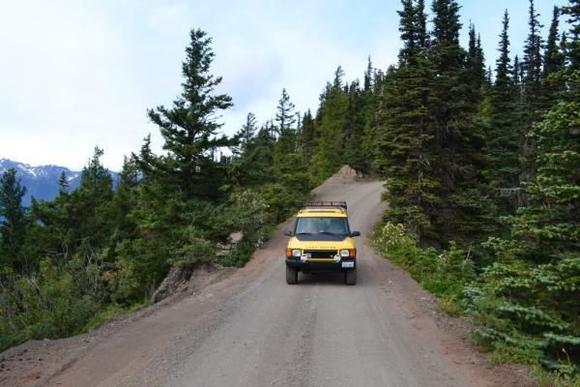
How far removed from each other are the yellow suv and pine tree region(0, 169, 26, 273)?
45.3m

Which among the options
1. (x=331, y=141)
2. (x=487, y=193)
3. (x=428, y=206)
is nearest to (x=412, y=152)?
(x=428, y=206)

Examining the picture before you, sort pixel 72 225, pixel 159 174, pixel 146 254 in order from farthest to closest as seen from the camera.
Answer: pixel 72 225, pixel 146 254, pixel 159 174

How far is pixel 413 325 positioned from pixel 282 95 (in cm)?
7140

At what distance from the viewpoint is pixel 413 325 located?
11.0 metres

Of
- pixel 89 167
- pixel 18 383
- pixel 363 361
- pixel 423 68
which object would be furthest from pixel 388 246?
pixel 89 167

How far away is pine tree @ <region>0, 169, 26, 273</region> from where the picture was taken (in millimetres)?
55075

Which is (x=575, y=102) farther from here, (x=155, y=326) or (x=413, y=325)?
(x=155, y=326)

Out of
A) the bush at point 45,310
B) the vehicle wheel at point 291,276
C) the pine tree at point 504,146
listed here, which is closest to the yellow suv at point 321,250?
the vehicle wheel at point 291,276

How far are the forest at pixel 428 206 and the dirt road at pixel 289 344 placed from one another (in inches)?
34.6

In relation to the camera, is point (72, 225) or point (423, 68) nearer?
point (423, 68)

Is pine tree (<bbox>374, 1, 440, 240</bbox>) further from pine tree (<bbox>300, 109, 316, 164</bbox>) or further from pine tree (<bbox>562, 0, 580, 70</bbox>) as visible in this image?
pine tree (<bbox>300, 109, 316, 164</bbox>)

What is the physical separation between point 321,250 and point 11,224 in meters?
57.5

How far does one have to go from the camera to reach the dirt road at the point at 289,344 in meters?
7.80

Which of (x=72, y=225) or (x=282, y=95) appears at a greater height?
(x=282, y=95)
